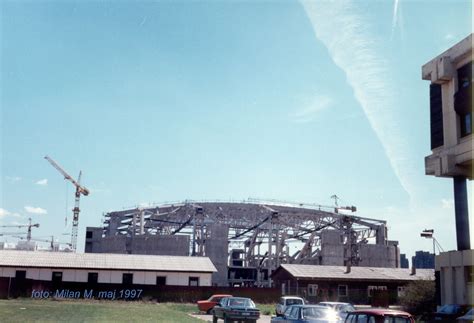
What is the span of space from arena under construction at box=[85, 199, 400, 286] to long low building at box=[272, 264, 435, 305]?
2064 cm

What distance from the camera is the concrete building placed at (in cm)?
3197

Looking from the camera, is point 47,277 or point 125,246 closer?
point 47,277

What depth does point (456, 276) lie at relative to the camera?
32.2 meters

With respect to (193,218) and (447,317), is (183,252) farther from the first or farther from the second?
(447,317)

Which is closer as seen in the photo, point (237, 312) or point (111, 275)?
Answer: point (237, 312)

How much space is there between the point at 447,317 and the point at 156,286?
33.5 metres

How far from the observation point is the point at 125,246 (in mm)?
80375

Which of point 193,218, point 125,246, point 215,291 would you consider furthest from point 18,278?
point 193,218

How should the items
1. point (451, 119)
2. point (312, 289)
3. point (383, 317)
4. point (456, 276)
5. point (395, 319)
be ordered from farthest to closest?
point (312, 289) < point (451, 119) < point (456, 276) < point (395, 319) < point (383, 317)

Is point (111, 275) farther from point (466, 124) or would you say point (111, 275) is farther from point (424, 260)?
point (424, 260)

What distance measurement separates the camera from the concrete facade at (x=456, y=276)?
1216 inches

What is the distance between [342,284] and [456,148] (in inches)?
1052

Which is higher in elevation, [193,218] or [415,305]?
[193,218]

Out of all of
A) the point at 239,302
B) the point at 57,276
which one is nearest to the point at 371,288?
the point at 239,302
